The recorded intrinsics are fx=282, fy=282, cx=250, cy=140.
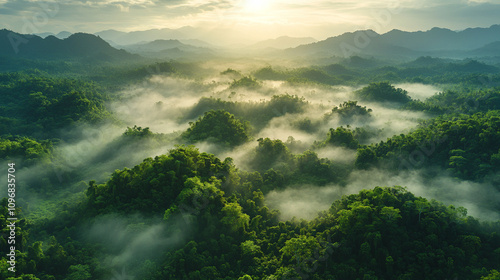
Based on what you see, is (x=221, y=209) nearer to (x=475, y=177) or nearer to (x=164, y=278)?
(x=164, y=278)

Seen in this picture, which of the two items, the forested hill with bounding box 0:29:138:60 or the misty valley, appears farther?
the forested hill with bounding box 0:29:138:60

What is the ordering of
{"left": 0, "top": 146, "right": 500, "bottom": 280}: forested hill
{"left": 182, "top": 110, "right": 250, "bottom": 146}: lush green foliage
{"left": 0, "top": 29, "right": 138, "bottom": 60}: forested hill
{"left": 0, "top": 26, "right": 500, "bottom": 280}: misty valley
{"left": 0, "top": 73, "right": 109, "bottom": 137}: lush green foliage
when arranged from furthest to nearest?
{"left": 0, "top": 29, "right": 138, "bottom": 60}: forested hill
{"left": 0, "top": 73, "right": 109, "bottom": 137}: lush green foliage
{"left": 182, "top": 110, "right": 250, "bottom": 146}: lush green foliage
{"left": 0, "top": 26, "right": 500, "bottom": 280}: misty valley
{"left": 0, "top": 146, "right": 500, "bottom": 280}: forested hill

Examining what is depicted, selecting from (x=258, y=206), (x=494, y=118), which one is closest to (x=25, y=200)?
(x=258, y=206)

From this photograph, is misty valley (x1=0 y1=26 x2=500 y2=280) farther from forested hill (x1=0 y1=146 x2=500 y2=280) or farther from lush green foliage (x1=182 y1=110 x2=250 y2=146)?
lush green foliage (x1=182 y1=110 x2=250 y2=146)

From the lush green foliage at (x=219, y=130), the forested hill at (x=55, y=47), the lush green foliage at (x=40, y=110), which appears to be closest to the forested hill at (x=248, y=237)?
the lush green foliage at (x=219, y=130)

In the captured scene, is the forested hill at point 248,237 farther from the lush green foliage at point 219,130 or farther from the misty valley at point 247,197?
the lush green foliage at point 219,130

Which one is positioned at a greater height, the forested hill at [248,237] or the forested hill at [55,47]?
the forested hill at [55,47]

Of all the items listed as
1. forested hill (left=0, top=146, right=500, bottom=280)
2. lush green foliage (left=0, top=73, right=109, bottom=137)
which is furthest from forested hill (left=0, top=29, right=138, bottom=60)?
forested hill (left=0, top=146, right=500, bottom=280)

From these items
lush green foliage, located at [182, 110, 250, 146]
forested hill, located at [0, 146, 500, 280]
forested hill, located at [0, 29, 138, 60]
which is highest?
forested hill, located at [0, 29, 138, 60]

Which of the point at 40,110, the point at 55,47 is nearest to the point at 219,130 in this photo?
the point at 40,110
